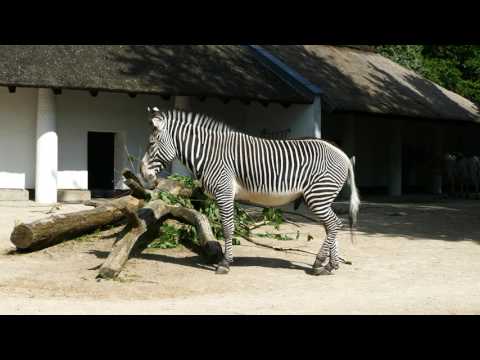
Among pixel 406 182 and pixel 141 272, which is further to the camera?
pixel 406 182

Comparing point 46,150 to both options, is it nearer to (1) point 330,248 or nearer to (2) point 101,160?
(2) point 101,160

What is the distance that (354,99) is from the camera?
927 inches

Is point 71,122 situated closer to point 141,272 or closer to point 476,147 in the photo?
point 141,272

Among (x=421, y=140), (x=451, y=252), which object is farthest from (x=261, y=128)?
(x=451, y=252)

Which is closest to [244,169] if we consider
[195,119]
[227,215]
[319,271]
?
[227,215]

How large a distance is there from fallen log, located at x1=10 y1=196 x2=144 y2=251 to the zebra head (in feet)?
2.09

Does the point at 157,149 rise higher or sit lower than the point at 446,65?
lower

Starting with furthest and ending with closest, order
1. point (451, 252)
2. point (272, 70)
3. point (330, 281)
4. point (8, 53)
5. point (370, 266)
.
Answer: point (272, 70) < point (8, 53) < point (451, 252) < point (370, 266) < point (330, 281)

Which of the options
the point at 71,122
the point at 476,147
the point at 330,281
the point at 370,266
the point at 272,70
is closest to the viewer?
the point at 330,281

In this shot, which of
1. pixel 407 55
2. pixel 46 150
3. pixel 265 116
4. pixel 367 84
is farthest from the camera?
pixel 407 55

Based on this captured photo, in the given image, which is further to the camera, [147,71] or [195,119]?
[147,71]

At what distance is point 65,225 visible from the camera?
1055 centimetres

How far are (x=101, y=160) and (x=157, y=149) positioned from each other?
43.8 ft

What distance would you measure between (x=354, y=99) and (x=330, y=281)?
1527 centimetres
